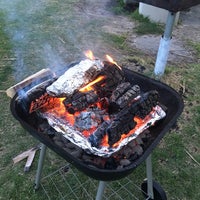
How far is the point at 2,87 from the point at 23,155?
1.29 metres

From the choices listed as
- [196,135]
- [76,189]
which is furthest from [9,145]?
[196,135]

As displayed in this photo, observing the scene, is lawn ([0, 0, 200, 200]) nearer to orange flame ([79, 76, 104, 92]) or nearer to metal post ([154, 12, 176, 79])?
metal post ([154, 12, 176, 79])

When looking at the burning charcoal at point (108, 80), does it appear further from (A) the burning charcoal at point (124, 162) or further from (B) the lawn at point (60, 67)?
(B) the lawn at point (60, 67)

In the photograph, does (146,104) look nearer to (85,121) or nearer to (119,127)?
(119,127)

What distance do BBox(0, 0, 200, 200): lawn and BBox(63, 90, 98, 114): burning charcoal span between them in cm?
97

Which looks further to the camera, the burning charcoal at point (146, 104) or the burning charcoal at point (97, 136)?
the burning charcoal at point (146, 104)

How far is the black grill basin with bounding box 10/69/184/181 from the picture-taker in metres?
1.44

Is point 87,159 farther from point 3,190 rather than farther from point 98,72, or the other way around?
point 3,190

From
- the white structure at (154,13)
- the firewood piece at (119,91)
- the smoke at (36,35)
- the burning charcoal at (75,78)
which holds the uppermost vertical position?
the burning charcoal at (75,78)

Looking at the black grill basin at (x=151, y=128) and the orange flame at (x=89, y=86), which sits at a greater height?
the orange flame at (x=89, y=86)

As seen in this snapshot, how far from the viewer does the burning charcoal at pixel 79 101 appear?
1858mm

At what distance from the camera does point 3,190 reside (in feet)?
8.09

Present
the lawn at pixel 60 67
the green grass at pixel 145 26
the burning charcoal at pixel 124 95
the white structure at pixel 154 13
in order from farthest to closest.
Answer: the white structure at pixel 154 13 < the green grass at pixel 145 26 < the lawn at pixel 60 67 < the burning charcoal at pixel 124 95

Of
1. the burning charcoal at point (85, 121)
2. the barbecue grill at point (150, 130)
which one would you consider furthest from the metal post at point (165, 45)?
the burning charcoal at point (85, 121)
